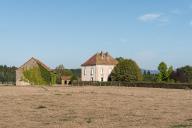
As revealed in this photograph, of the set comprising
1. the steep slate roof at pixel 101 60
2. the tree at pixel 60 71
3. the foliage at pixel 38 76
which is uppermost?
the steep slate roof at pixel 101 60

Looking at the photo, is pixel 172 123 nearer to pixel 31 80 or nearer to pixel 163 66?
pixel 31 80

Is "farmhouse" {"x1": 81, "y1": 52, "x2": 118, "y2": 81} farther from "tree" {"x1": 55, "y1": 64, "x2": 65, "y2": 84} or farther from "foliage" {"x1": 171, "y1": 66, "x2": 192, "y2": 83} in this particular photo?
"foliage" {"x1": 171, "y1": 66, "x2": 192, "y2": 83}

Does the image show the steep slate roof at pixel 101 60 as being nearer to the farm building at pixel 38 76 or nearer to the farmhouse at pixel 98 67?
the farmhouse at pixel 98 67

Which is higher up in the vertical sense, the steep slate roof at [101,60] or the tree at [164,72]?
the steep slate roof at [101,60]

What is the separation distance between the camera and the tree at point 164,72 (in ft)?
365

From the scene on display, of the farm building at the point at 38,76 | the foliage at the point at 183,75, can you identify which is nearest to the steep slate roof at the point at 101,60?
the foliage at the point at 183,75

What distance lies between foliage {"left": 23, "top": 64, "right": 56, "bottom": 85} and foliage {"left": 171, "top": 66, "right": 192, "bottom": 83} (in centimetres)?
3370

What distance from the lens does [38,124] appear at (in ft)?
59.2

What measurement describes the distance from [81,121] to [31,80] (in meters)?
82.6

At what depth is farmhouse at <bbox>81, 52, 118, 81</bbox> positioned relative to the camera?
130 metres

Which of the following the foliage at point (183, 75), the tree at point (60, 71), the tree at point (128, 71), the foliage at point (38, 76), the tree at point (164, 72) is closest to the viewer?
the foliage at point (38, 76)

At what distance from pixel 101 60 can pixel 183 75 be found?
3145 cm

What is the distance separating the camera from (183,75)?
109 metres

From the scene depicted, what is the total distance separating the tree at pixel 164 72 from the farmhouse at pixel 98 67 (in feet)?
67.4
